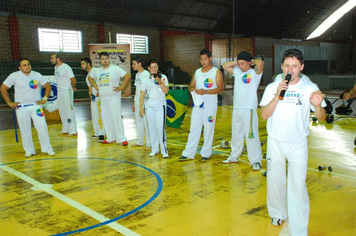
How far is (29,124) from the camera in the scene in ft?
22.0

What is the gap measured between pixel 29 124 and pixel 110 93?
1.76 m

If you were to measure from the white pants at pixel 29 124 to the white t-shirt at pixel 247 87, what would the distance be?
12.7 ft

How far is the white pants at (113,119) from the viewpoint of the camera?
7.46 metres

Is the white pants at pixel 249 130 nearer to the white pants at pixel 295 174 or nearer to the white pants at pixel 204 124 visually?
the white pants at pixel 204 124


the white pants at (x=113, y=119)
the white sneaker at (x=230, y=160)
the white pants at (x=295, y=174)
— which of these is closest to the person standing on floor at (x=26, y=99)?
the white pants at (x=113, y=119)

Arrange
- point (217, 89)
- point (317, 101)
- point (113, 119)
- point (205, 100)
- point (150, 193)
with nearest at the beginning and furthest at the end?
1. point (317, 101)
2. point (150, 193)
3. point (217, 89)
4. point (205, 100)
5. point (113, 119)

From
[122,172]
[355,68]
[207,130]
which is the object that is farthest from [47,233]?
[355,68]

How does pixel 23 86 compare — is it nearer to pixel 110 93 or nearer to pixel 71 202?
pixel 110 93

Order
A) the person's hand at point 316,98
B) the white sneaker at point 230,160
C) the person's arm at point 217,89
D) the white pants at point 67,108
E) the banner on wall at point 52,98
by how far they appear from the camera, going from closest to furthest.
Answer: the person's hand at point 316,98, the person's arm at point 217,89, the white sneaker at point 230,160, the white pants at point 67,108, the banner on wall at point 52,98

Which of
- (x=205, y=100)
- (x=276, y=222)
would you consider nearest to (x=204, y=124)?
(x=205, y=100)

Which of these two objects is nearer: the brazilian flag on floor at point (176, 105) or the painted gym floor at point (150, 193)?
the painted gym floor at point (150, 193)

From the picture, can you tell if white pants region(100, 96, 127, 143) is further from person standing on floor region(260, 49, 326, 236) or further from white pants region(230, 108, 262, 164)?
person standing on floor region(260, 49, 326, 236)

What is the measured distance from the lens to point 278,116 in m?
3.19

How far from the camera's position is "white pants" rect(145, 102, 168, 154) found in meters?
6.30
